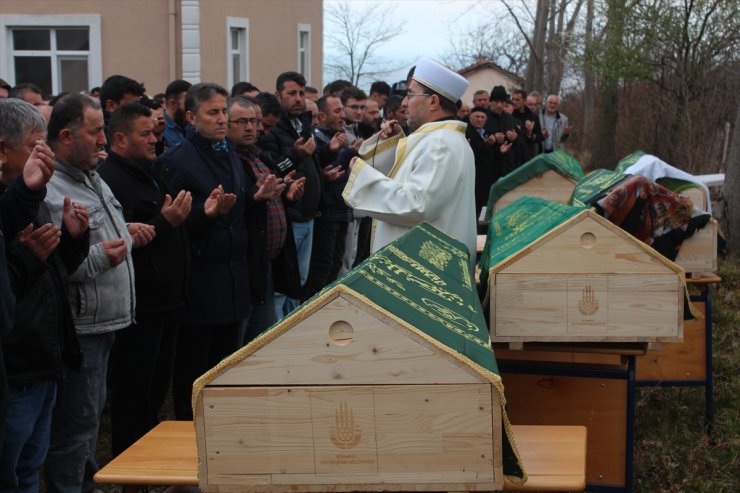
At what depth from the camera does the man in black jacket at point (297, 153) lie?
7.68m

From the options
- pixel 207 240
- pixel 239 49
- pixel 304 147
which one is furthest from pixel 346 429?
pixel 239 49

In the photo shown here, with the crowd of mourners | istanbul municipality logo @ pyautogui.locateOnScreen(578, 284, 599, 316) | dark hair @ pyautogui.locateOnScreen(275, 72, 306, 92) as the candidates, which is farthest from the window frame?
istanbul municipality logo @ pyautogui.locateOnScreen(578, 284, 599, 316)

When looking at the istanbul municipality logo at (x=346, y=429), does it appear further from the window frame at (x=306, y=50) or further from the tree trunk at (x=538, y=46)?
the tree trunk at (x=538, y=46)

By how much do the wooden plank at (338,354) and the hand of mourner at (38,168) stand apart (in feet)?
3.53

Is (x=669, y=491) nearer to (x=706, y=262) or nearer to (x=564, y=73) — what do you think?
(x=706, y=262)

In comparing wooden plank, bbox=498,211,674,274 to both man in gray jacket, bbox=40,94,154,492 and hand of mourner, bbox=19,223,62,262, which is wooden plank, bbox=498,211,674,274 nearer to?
man in gray jacket, bbox=40,94,154,492

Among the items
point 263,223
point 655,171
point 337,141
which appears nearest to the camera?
point 263,223

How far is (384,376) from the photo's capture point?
329cm

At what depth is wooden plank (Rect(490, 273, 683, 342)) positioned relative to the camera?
206 inches

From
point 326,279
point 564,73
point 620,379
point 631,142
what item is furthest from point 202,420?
point 564,73

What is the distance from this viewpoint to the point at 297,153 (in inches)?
301

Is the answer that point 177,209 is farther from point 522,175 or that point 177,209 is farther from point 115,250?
point 522,175

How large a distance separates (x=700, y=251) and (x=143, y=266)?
3.55 m

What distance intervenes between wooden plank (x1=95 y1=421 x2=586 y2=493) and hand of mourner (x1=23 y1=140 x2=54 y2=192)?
103 cm
